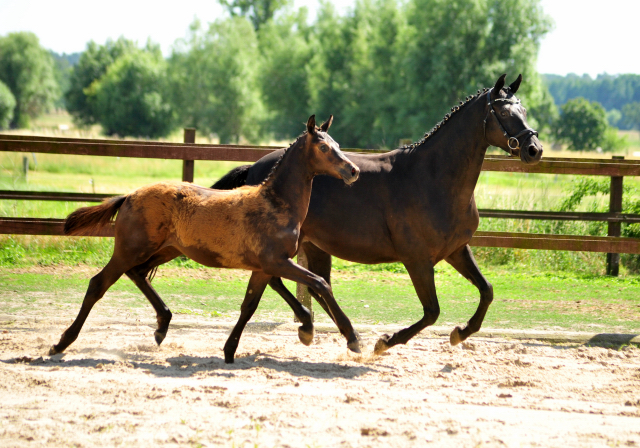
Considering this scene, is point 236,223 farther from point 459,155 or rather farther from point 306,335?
Result: point 459,155

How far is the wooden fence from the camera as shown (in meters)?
7.11

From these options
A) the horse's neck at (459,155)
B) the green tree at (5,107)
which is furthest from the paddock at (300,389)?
the green tree at (5,107)

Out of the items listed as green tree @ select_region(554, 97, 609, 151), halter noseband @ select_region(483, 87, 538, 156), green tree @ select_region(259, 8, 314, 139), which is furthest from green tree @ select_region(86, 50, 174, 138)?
halter noseband @ select_region(483, 87, 538, 156)

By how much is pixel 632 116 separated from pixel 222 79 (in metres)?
124

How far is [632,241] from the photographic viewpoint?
707cm

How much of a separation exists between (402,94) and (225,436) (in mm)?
49301

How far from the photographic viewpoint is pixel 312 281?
4.50 metres

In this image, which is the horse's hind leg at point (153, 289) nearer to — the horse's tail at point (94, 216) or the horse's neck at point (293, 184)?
the horse's tail at point (94, 216)

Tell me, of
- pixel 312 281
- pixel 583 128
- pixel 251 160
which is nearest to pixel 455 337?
pixel 312 281

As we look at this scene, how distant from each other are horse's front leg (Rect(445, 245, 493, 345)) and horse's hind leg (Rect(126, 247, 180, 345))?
90.1 inches

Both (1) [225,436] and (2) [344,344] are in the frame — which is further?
(2) [344,344]

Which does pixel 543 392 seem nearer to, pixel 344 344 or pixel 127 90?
pixel 344 344

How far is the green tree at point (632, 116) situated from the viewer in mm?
156750

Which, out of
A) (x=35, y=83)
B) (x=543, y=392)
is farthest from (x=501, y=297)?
(x=35, y=83)
